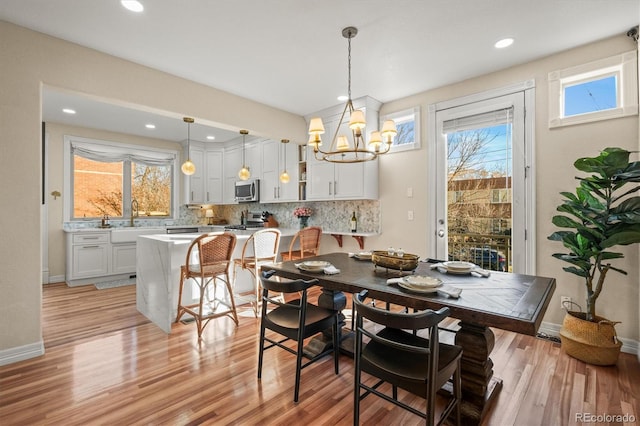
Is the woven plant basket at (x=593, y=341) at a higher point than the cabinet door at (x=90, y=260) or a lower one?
lower

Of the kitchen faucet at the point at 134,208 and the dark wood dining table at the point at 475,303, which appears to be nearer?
the dark wood dining table at the point at 475,303

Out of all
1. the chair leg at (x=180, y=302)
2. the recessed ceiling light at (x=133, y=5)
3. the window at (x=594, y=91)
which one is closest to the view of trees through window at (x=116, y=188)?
the chair leg at (x=180, y=302)

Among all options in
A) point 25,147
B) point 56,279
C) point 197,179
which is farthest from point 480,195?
point 56,279

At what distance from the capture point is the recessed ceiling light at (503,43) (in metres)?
2.68

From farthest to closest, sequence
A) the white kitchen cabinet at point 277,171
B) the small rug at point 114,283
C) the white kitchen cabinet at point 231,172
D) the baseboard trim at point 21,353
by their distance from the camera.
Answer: the white kitchen cabinet at point 231,172 < the white kitchen cabinet at point 277,171 < the small rug at point 114,283 < the baseboard trim at point 21,353

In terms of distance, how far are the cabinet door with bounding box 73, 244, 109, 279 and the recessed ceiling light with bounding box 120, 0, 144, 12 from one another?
4246 millimetres

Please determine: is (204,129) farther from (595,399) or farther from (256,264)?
(595,399)

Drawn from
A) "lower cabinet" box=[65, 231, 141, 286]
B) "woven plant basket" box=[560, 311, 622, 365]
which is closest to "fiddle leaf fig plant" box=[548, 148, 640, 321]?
"woven plant basket" box=[560, 311, 622, 365]

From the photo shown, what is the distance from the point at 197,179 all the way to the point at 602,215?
6.45 meters

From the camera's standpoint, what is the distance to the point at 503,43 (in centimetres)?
273

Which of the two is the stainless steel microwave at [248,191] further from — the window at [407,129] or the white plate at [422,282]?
the white plate at [422,282]

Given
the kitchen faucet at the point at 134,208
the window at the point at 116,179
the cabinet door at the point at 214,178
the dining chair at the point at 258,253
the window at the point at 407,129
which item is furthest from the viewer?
the cabinet door at the point at 214,178

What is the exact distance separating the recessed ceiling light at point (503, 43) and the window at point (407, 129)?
118cm

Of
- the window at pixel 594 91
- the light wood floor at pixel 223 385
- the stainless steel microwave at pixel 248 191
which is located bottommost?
the light wood floor at pixel 223 385
